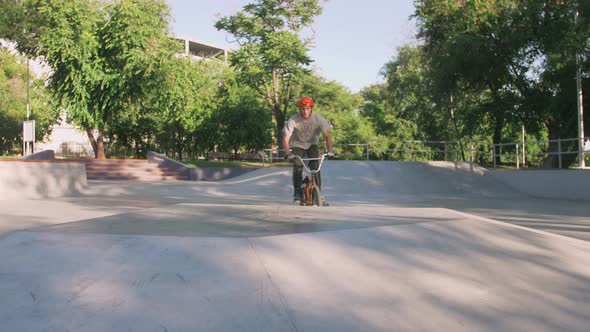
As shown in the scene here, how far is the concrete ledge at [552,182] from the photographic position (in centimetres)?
1505

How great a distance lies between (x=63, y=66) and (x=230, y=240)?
85.2 ft

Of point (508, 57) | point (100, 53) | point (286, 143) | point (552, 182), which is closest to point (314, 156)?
point (286, 143)

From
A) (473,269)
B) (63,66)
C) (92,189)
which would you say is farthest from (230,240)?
(63,66)

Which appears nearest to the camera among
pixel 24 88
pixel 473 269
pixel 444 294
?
pixel 444 294

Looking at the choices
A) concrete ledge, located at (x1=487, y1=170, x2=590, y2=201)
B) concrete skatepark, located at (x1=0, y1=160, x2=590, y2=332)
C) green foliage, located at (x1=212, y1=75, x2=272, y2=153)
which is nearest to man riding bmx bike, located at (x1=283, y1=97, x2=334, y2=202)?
concrete skatepark, located at (x1=0, y1=160, x2=590, y2=332)

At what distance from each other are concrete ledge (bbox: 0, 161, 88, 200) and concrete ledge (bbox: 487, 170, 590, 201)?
14.5 m

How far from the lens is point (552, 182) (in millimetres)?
16156

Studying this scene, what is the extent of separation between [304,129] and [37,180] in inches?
269

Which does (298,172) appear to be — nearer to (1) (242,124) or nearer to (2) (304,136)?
(2) (304,136)

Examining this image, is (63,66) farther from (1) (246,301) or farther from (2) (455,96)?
(1) (246,301)

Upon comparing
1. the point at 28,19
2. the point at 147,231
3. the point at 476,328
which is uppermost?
the point at 28,19

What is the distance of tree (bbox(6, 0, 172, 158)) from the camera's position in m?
25.0

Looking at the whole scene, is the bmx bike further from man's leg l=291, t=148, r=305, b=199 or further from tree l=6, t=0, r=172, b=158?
tree l=6, t=0, r=172, b=158

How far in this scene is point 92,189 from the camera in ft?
49.9
